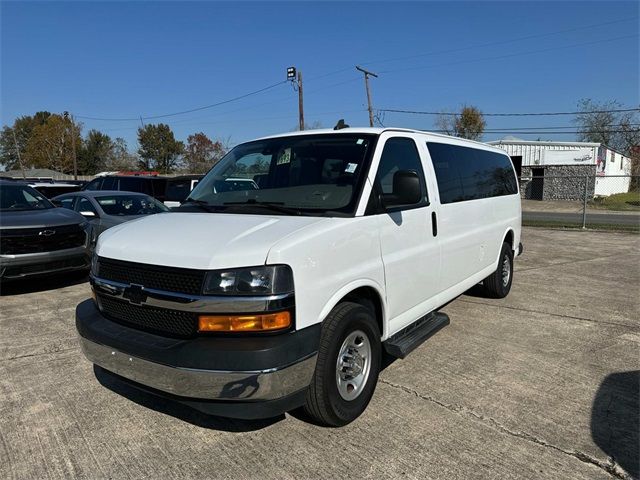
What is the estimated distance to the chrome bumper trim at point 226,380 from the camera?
8.82 feet

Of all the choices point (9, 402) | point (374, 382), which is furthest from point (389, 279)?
point (9, 402)

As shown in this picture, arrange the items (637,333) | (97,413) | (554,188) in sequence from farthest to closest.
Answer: (554,188) → (637,333) → (97,413)

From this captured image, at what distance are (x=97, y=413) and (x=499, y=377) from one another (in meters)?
3.27

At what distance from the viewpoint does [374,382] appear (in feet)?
11.9

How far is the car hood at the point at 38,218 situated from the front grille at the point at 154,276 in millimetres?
4548

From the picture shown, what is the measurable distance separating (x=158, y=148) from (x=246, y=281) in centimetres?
8978

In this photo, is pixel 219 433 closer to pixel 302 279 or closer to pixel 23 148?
pixel 302 279

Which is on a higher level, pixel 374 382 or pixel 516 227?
pixel 516 227

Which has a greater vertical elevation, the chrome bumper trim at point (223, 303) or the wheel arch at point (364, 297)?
the chrome bumper trim at point (223, 303)

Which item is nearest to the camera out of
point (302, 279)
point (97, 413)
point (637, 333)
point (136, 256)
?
point (302, 279)

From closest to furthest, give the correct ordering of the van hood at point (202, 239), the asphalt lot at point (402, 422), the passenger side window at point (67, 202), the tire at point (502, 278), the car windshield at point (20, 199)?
the van hood at point (202, 239) < the asphalt lot at point (402, 422) < the tire at point (502, 278) < the car windshield at point (20, 199) < the passenger side window at point (67, 202)

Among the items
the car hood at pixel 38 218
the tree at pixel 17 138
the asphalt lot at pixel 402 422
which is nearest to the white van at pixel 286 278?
the asphalt lot at pixel 402 422

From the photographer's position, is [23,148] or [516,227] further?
[23,148]

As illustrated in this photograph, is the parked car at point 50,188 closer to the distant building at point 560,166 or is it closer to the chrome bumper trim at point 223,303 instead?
the chrome bumper trim at point 223,303
